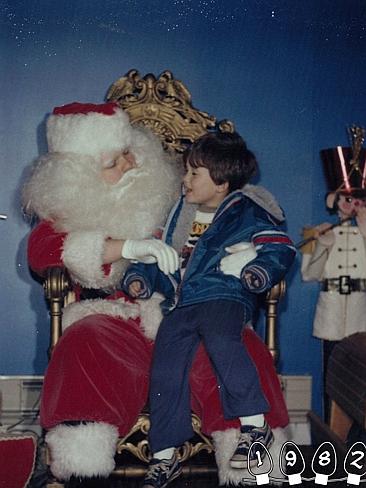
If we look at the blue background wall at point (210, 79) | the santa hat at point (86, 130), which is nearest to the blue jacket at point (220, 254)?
the santa hat at point (86, 130)

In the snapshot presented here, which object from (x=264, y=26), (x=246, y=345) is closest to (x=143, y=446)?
(x=246, y=345)

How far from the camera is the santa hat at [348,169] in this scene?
11.5ft

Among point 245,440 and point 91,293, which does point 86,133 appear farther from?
point 245,440

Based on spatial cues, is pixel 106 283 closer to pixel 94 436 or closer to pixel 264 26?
pixel 94 436

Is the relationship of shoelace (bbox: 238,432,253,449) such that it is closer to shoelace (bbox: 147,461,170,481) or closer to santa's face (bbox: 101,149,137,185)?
shoelace (bbox: 147,461,170,481)

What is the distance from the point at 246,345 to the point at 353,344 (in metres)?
0.69

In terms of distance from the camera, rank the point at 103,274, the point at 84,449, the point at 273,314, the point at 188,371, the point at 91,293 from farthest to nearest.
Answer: the point at 91,293, the point at 273,314, the point at 103,274, the point at 188,371, the point at 84,449

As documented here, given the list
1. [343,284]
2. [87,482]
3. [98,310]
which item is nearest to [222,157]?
[98,310]

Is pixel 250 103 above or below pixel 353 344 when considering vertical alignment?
above

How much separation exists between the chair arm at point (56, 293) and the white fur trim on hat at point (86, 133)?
461mm

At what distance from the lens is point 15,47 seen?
363cm

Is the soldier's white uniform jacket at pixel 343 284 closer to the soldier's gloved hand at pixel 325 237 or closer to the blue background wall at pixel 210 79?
the soldier's gloved hand at pixel 325 237

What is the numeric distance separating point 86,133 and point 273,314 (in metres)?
0.97

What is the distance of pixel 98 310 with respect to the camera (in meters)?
3.04
